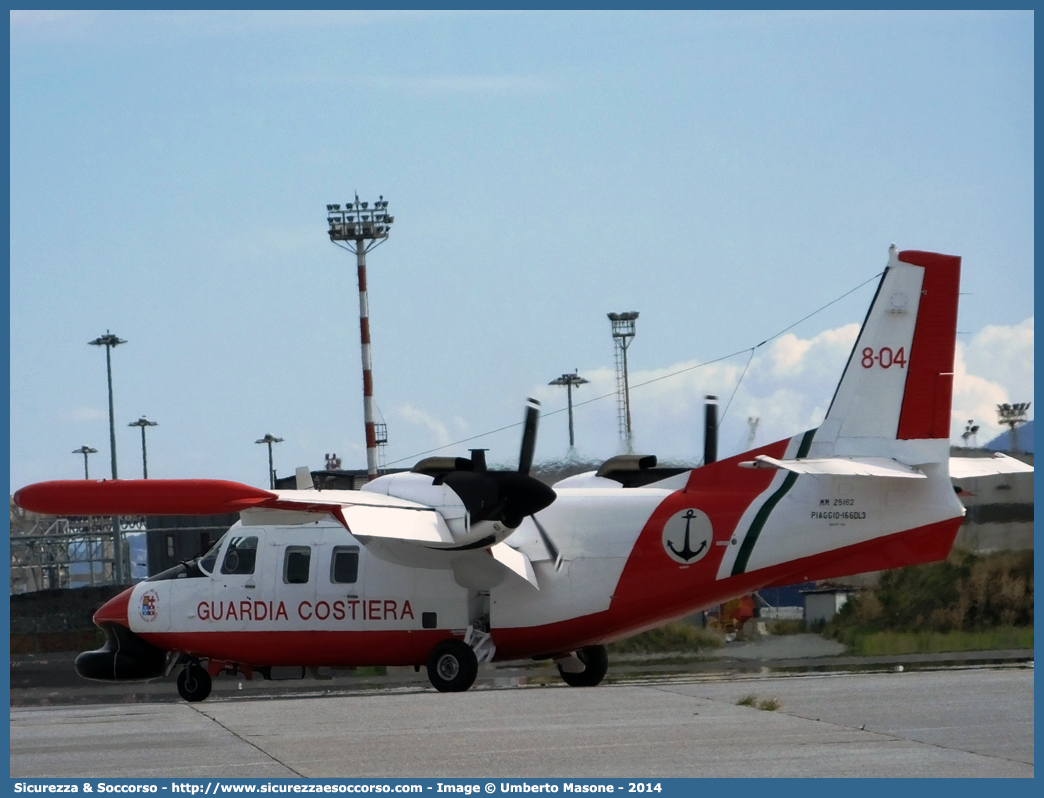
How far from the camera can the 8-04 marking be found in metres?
19.7

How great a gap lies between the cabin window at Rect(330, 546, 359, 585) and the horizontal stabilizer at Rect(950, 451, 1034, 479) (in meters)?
9.29

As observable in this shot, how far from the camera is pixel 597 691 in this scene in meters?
21.1

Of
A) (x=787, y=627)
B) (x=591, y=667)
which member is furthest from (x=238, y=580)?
(x=787, y=627)

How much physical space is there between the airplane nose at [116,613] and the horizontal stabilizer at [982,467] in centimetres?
1365

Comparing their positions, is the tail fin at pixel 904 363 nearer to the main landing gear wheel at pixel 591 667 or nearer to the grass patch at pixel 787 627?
the main landing gear wheel at pixel 591 667

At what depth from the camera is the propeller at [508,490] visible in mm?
18750

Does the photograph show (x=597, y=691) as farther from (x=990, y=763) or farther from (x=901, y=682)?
(x=990, y=763)

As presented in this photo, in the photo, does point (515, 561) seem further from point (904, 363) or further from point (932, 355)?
point (932, 355)

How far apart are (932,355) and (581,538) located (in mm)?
5870

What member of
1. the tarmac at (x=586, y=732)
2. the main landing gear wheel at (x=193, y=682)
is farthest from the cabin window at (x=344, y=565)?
the main landing gear wheel at (x=193, y=682)

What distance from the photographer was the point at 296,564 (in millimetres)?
21469

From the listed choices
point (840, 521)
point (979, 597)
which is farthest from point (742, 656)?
point (840, 521)

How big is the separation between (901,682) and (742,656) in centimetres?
720

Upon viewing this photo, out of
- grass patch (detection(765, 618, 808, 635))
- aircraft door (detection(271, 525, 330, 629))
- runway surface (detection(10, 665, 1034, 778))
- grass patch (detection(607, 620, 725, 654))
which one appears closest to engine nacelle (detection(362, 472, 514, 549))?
aircraft door (detection(271, 525, 330, 629))
